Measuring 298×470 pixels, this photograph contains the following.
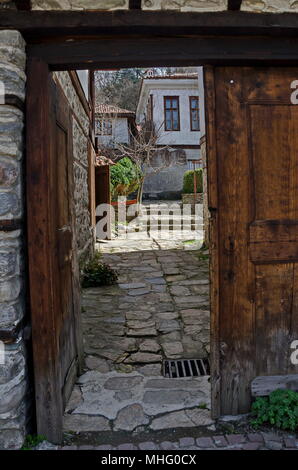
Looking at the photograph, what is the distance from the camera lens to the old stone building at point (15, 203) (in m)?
2.24

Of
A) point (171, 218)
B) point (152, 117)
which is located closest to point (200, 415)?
point (171, 218)

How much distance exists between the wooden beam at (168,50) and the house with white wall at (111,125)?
627 inches

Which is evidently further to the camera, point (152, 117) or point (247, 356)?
point (152, 117)

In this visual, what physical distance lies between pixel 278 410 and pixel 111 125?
19072 millimetres

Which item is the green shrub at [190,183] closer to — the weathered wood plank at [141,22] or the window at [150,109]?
the window at [150,109]

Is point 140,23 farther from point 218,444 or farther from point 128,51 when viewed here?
point 218,444

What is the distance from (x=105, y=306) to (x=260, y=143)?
348 cm

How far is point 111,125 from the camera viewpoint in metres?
20.1

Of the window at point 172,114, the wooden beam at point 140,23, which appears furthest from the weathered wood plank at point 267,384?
the window at point 172,114

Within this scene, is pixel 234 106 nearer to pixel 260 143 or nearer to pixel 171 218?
pixel 260 143

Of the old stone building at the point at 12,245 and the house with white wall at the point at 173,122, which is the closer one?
the old stone building at the point at 12,245

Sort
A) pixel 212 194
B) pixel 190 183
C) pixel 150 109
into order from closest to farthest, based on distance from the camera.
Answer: pixel 212 194 < pixel 190 183 < pixel 150 109

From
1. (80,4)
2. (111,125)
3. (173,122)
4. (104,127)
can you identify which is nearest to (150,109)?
(173,122)

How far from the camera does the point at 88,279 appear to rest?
6.46m
